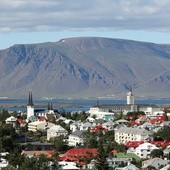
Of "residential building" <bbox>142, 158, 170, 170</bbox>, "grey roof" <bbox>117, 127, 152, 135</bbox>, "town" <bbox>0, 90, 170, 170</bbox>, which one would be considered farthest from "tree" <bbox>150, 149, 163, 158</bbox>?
"grey roof" <bbox>117, 127, 152, 135</bbox>

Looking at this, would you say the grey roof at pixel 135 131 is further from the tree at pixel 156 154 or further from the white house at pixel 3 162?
the white house at pixel 3 162

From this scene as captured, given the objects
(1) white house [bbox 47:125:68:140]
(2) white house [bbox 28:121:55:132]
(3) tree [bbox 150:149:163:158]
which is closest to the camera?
(3) tree [bbox 150:149:163:158]

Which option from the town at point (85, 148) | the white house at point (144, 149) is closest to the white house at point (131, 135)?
the town at point (85, 148)

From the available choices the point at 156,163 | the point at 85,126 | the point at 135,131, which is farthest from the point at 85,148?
the point at 85,126

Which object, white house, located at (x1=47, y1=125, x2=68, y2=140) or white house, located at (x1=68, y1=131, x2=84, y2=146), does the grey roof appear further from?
white house, located at (x1=47, y1=125, x2=68, y2=140)

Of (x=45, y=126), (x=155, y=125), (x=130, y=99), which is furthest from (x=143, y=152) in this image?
(x=130, y=99)

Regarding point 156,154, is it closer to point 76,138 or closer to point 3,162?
point 3,162
